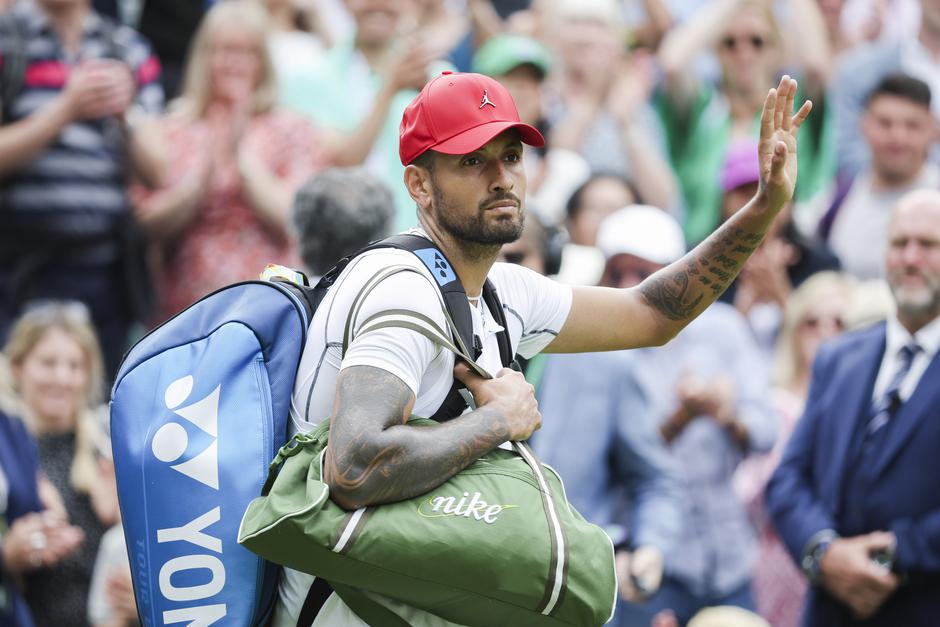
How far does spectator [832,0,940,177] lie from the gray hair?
4.92 metres

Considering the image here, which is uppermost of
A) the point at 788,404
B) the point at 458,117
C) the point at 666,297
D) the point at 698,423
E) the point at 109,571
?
the point at 458,117

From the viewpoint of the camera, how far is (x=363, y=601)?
11.2ft

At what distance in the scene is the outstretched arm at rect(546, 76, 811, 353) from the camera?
4090mm

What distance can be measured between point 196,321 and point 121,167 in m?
4.20

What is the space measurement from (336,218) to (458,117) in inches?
62.3

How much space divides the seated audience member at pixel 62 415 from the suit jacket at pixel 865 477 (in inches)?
118

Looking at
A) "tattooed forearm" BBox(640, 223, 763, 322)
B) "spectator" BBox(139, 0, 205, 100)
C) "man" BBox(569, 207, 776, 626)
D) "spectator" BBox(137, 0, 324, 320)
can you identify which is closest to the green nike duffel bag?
"tattooed forearm" BBox(640, 223, 763, 322)

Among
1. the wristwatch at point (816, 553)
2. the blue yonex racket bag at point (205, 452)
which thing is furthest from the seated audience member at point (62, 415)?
the wristwatch at point (816, 553)

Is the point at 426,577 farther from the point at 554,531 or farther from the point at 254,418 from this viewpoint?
the point at 254,418

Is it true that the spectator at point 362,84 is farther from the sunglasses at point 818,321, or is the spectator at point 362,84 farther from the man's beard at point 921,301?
the man's beard at point 921,301

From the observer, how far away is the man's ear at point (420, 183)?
3.69m

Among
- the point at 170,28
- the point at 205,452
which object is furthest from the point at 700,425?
the point at 170,28

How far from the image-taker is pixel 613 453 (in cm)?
625

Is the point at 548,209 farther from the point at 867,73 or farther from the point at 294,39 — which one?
the point at 867,73
